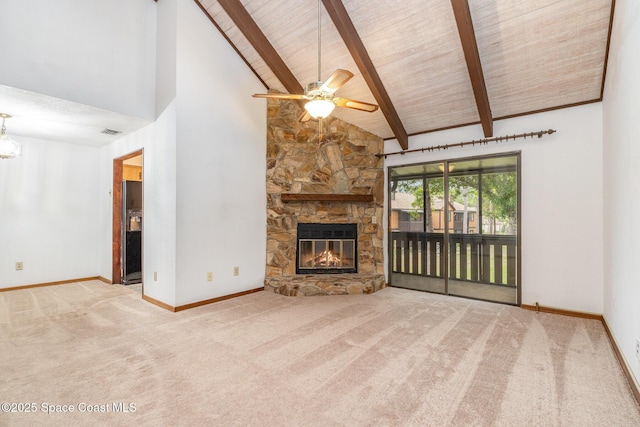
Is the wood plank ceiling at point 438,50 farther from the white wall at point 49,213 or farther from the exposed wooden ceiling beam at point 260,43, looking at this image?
the white wall at point 49,213

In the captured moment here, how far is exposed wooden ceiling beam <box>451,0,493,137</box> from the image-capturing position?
275 cm

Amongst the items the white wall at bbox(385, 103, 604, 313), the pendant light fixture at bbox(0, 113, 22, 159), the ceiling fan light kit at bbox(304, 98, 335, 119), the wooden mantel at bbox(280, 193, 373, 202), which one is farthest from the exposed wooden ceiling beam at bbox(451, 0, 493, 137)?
the pendant light fixture at bbox(0, 113, 22, 159)

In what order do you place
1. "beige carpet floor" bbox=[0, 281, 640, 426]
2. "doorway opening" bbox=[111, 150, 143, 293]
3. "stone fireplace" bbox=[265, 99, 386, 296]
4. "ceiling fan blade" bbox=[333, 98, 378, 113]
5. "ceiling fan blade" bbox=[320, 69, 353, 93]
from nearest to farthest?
1. "beige carpet floor" bbox=[0, 281, 640, 426]
2. "ceiling fan blade" bbox=[320, 69, 353, 93]
3. "ceiling fan blade" bbox=[333, 98, 378, 113]
4. "stone fireplace" bbox=[265, 99, 386, 296]
5. "doorway opening" bbox=[111, 150, 143, 293]

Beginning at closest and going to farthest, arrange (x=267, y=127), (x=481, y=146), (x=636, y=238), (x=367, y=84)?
(x=636, y=238)
(x=367, y=84)
(x=481, y=146)
(x=267, y=127)

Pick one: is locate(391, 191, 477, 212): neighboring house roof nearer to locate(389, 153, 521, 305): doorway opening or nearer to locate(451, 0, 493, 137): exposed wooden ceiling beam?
locate(389, 153, 521, 305): doorway opening

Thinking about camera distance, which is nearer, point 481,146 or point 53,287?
point 481,146

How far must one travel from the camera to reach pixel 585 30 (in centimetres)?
281

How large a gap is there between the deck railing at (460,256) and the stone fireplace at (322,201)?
0.41 metres

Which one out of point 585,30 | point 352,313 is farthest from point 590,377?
point 585,30

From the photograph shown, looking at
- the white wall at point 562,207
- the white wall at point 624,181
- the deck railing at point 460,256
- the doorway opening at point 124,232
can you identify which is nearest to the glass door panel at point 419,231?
the deck railing at point 460,256

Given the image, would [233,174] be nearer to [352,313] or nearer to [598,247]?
[352,313]

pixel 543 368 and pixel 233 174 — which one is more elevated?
pixel 233 174

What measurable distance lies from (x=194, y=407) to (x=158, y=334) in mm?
Answer: 1379

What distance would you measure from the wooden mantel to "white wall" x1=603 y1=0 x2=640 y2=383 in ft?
9.20
